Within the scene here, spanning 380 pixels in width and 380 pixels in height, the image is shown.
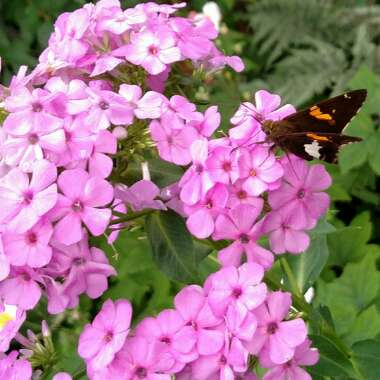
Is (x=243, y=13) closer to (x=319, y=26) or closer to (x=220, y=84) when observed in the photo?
(x=319, y=26)

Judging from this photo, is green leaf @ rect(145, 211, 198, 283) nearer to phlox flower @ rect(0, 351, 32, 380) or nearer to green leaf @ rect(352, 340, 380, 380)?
phlox flower @ rect(0, 351, 32, 380)

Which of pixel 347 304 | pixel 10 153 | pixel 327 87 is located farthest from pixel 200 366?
pixel 327 87

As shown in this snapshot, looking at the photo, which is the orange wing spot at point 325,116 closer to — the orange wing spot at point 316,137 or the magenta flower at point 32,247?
the orange wing spot at point 316,137

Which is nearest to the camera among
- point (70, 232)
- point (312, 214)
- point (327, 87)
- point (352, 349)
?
point (70, 232)

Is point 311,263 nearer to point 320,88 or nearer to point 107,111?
point 107,111

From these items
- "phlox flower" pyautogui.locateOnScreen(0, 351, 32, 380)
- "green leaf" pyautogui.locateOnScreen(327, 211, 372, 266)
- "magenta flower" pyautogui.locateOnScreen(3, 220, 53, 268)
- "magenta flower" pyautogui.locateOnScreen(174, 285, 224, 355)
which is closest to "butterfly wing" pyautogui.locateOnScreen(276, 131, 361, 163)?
"magenta flower" pyautogui.locateOnScreen(174, 285, 224, 355)

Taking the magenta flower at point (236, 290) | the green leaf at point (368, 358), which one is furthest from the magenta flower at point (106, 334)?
the green leaf at point (368, 358)

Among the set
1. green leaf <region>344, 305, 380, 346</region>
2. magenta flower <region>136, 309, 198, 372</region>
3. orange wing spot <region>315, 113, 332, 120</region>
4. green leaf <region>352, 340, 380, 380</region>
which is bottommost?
green leaf <region>344, 305, 380, 346</region>
